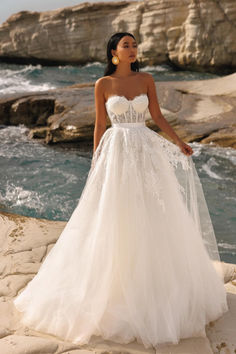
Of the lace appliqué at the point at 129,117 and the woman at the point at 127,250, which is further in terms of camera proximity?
the lace appliqué at the point at 129,117

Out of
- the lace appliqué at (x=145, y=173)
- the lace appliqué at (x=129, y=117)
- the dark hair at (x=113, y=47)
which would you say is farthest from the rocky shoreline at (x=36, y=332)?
the dark hair at (x=113, y=47)

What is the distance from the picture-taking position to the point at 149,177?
9.00ft

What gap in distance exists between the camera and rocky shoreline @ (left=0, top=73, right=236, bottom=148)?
8560 mm

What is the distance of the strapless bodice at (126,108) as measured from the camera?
9.07 ft

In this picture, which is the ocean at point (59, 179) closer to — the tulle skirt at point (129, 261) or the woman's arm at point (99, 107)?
the tulle skirt at point (129, 261)

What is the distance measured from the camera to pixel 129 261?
270 centimetres

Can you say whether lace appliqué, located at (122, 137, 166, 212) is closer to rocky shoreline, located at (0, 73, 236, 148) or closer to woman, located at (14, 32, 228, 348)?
woman, located at (14, 32, 228, 348)

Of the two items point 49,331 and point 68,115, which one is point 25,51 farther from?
point 49,331

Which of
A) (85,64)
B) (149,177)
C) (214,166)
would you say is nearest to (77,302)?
(149,177)

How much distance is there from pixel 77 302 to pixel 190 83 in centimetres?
858

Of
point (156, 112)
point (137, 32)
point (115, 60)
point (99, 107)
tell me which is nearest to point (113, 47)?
point (115, 60)

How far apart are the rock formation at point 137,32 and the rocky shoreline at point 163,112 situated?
35.6ft

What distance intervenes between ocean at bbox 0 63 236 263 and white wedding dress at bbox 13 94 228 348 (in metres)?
2.31

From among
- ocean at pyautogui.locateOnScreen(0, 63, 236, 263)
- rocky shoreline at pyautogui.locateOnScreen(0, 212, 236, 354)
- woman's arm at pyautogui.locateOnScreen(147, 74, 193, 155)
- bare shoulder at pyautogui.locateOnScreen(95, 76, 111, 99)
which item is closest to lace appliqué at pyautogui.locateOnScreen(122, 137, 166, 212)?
woman's arm at pyautogui.locateOnScreen(147, 74, 193, 155)
